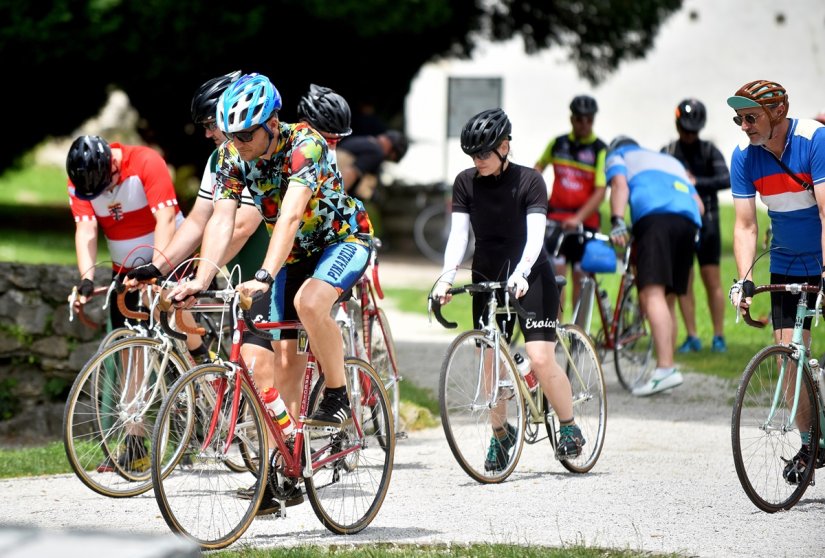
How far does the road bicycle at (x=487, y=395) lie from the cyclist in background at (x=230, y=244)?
101 centimetres

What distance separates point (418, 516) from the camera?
6133 mm

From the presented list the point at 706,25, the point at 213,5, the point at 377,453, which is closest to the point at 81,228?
the point at 377,453

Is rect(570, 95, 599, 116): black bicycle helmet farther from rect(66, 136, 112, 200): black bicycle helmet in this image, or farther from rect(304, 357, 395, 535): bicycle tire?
rect(304, 357, 395, 535): bicycle tire

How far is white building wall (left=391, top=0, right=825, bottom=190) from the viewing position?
2642 centimetres

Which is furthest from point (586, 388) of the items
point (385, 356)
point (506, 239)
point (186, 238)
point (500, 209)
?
point (186, 238)

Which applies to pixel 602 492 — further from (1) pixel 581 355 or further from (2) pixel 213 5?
(2) pixel 213 5

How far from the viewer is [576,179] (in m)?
10.6

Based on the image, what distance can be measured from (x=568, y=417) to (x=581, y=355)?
0.50 meters

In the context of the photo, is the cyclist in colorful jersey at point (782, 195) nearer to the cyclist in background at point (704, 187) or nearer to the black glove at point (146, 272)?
the black glove at point (146, 272)

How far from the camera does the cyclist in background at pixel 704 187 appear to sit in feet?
34.7

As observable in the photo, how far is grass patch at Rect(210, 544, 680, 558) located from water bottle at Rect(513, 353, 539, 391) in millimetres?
1913

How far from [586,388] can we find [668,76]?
20.6 meters

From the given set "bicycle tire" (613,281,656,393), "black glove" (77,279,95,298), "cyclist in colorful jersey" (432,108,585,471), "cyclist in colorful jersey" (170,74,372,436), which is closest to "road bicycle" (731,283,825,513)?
"cyclist in colorful jersey" (432,108,585,471)

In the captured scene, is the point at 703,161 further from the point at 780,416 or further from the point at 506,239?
the point at 780,416
